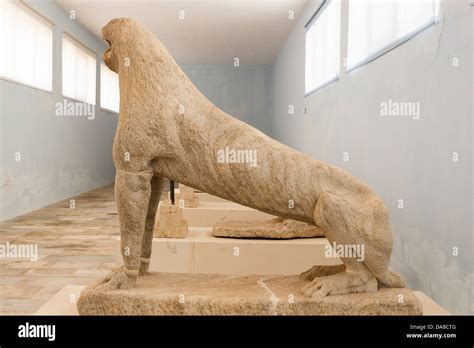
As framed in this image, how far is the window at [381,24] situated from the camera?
13.2 feet

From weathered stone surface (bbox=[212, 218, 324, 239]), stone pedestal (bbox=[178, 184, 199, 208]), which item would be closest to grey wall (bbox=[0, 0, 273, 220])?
stone pedestal (bbox=[178, 184, 199, 208])

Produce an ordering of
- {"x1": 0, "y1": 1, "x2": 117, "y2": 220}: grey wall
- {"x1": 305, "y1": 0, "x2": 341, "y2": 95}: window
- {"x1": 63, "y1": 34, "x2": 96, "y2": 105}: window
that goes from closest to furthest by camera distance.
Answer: {"x1": 305, "y1": 0, "x2": 341, "y2": 95}: window, {"x1": 0, "y1": 1, "x2": 117, "y2": 220}: grey wall, {"x1": 63, "y1": 34, "x2": 96, "y2": 105}: window

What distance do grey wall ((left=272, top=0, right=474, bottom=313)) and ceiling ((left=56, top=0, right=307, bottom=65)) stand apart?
5.36m

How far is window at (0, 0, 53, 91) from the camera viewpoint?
7.85 m

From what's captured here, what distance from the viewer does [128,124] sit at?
2.40 meters

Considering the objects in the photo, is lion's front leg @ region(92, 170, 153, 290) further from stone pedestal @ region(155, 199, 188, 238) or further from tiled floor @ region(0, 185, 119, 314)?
tiled floor @ region(0, 185, 119, 314)

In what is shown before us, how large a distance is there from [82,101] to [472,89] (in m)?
10.9

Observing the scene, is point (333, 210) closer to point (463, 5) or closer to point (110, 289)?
Result: point (110, 289)

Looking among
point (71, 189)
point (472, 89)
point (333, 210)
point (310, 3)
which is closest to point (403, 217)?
point (472, 89)

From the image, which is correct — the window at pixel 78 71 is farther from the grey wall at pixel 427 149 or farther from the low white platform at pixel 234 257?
the low white platform at pixel 234 257

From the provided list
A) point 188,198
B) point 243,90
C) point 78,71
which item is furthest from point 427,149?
point 243,90

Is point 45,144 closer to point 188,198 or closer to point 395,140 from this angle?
point 188,198
